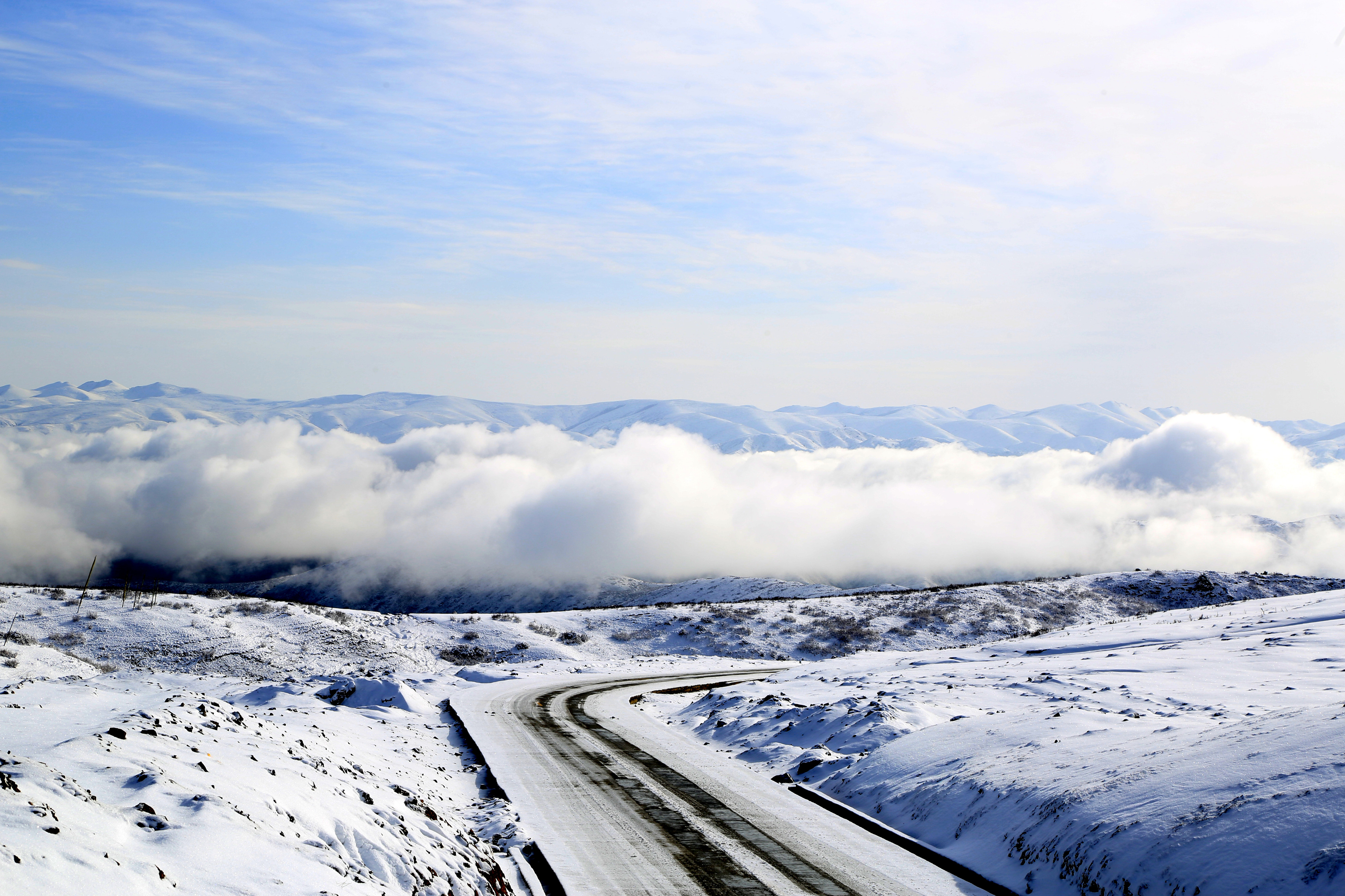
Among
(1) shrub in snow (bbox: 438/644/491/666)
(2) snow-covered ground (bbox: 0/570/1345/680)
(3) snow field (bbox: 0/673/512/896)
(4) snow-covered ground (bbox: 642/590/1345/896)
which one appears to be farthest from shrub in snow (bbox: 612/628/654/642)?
(3) snow field (bbox: 0/673/512/896)

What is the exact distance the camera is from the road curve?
408 inches

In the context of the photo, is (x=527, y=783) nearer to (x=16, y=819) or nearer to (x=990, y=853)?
(x=990, y=853)

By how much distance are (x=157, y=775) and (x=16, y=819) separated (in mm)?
2565

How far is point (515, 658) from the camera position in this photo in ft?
165

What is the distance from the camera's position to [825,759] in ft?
57.7

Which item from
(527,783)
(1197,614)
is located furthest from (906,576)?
(527,783)

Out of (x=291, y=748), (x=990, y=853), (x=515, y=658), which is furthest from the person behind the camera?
(x=515, y=658)

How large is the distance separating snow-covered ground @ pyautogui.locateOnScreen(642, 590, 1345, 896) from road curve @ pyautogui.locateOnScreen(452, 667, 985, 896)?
1114 mm

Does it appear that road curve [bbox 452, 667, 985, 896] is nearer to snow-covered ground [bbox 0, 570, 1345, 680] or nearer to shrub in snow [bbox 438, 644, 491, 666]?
snow-covered ground [bbox 0, 570, 1345, 680]

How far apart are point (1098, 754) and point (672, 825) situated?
7.18 metres

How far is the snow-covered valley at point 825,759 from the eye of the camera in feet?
26.7

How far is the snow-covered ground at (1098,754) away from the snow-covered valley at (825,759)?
0.05 metres

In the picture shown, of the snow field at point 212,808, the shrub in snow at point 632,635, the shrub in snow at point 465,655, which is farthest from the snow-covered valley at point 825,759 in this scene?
the shrub in snow at point 632,635

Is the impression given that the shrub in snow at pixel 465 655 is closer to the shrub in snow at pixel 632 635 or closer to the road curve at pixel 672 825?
the shrub in snow at pixel 632 635
